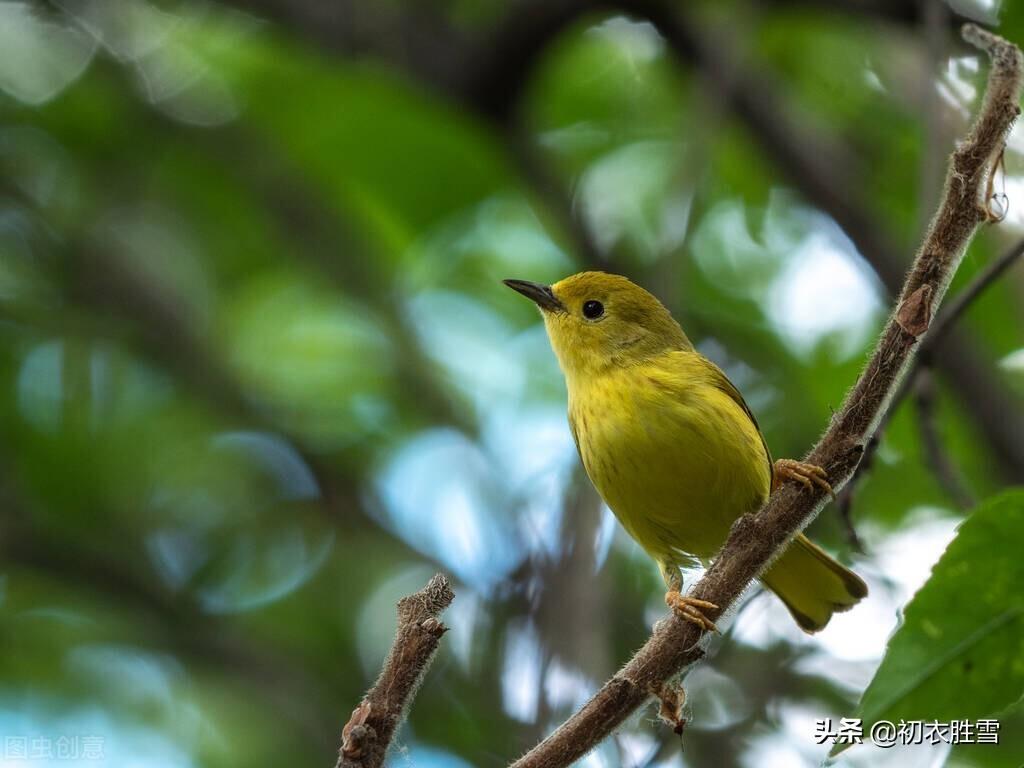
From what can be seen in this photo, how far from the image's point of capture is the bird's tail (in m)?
3.89

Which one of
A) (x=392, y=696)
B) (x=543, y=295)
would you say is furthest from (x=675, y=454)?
(x=392, y=696)

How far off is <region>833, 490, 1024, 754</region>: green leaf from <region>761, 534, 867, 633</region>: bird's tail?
5.89ft

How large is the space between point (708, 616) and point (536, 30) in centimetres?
381

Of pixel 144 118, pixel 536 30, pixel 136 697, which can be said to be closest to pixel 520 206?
pixel 536 30

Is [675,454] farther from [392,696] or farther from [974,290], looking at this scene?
[392,696]

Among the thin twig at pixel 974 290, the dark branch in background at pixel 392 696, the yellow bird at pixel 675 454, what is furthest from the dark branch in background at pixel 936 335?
the dark branch in background at pixel 392 696

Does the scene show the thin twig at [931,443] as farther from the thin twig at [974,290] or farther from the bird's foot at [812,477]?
the bird's foot at [812,477]

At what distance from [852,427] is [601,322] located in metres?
2.22

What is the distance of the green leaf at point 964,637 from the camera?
204 cm

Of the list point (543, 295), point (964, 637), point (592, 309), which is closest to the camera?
point (964, 637)

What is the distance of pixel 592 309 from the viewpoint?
4.38 metres

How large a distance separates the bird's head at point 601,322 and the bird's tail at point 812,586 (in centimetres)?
81

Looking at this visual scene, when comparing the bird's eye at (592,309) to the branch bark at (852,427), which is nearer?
the branch bark at (852,427)

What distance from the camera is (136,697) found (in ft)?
20.1
